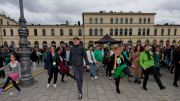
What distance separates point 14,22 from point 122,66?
7350 cm

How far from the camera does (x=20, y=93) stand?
17.1 ft

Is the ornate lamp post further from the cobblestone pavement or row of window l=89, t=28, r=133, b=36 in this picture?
row of window l=89, t=28, r=133, b=36

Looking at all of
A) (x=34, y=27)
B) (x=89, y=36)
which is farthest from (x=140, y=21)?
(x=34, y=27)

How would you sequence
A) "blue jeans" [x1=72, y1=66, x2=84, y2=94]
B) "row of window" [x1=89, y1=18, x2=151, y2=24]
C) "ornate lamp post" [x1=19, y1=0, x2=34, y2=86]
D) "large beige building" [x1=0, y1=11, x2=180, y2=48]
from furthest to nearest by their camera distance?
"row of window" [x1=89, y1=18, x2=151, y2=24], "large beige building" [x1=0, y1=11, x2=180, y2=48], "ornate lamp post" [x1=19, y1=0, x2=34, y2=86], "blue jeans" [x1=72, y1=66, x2=84, y2=94]

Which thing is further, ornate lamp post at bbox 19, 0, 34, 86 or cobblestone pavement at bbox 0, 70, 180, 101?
ornate lamp post at bbox 19, 0, 34, 86

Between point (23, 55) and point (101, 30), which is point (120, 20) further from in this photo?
point (23, 55)

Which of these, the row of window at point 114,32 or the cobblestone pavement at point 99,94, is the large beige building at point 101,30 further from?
the cobblestone pavement at point 99,94

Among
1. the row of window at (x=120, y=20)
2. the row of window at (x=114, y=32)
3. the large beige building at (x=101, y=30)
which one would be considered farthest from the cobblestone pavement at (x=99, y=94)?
the row of window at (x=120, y=20)

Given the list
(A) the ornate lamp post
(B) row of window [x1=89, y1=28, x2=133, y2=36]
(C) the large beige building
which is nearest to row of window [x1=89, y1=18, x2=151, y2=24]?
(C) the large beige building

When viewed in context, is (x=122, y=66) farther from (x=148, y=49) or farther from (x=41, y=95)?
(x=41, y=95)

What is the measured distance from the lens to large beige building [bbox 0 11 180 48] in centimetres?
4934

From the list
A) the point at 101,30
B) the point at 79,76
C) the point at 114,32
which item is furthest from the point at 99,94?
the point at 114,32

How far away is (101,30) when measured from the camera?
1986 inches

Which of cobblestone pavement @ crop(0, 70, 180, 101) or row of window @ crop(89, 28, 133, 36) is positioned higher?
row of window @ crop(89, 28, 133, 36)
